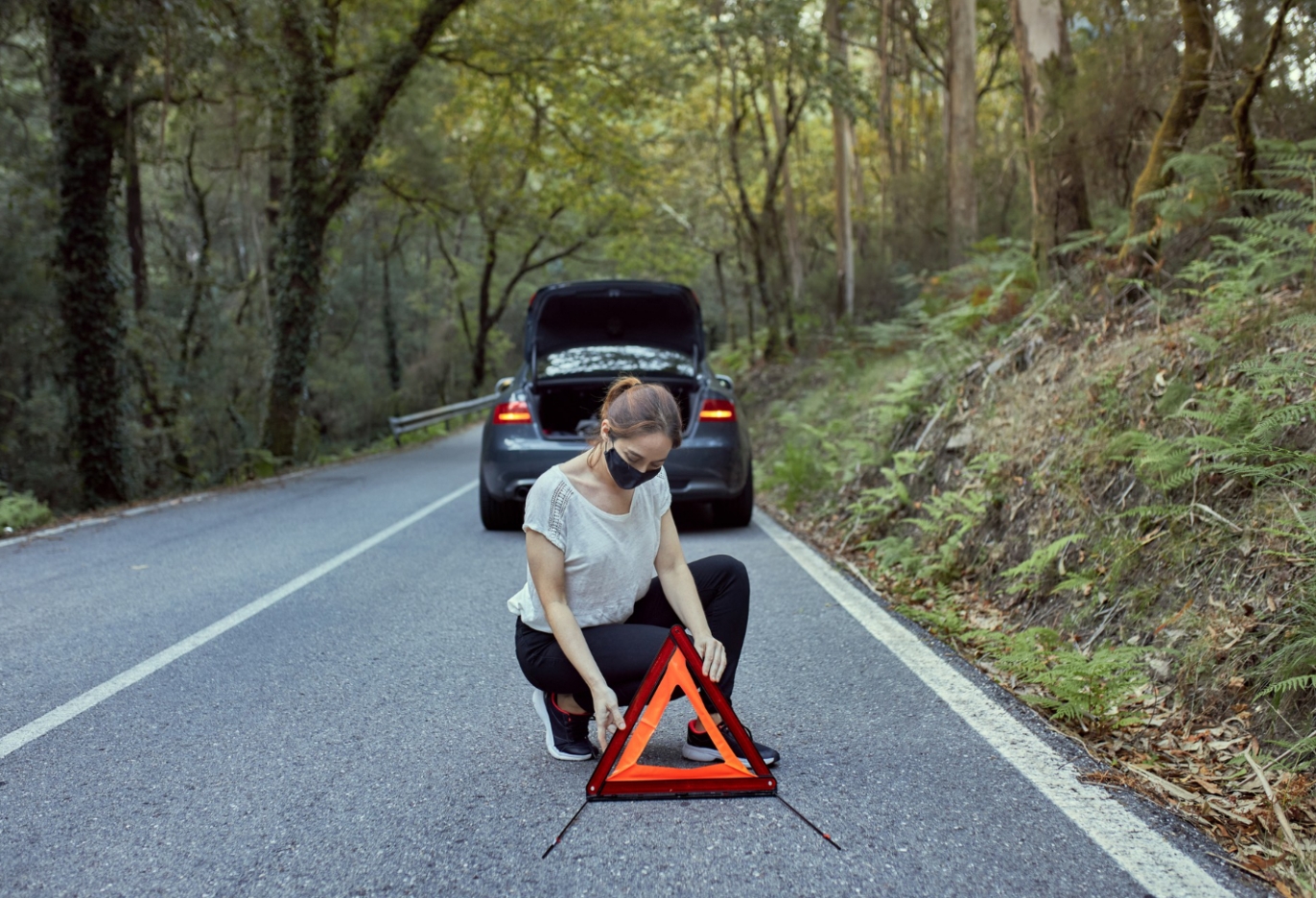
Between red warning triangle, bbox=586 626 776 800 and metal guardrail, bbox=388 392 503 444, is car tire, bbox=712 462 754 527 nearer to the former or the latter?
red warning triangle, bbox=586 626 776 800

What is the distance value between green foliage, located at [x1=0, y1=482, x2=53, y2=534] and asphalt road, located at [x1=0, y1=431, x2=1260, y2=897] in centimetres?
386

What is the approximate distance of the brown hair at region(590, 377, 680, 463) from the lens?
337cm

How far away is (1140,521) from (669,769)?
122 inches

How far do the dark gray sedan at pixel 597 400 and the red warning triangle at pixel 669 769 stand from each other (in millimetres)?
4919

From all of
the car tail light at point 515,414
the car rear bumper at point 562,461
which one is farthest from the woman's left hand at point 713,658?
the car tail light at point 515,414

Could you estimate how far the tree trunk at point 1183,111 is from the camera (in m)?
8.55

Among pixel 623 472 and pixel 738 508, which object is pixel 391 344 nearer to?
pixel 738 508

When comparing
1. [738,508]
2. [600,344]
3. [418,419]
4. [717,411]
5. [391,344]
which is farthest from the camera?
[391,344]

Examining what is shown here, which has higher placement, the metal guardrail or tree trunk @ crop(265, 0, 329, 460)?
tree trunk @ crop(265, 0, 329, 460)

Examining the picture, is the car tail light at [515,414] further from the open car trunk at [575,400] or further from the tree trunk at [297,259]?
the tree trunk at [297,259]

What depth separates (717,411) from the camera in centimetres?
916

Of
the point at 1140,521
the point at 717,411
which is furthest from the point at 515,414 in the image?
the point at 1140,521

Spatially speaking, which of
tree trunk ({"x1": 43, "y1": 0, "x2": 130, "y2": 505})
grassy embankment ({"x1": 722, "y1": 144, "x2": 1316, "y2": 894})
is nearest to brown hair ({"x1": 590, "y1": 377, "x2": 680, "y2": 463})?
grassy embankment ({"x1": 722, "y1": 144, "x2": 1316, "y2": 894})

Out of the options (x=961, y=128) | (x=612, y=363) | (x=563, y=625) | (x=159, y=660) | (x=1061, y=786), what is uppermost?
(x=961, y=128)
